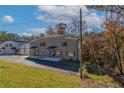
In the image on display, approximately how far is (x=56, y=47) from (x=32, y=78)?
1483 millimetres

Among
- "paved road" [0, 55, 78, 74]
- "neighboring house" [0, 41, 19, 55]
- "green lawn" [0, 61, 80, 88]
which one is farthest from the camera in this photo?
"paved road" [0, 55, 78, 74]

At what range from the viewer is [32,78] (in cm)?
1066

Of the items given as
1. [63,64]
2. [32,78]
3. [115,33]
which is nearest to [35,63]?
[63,64]

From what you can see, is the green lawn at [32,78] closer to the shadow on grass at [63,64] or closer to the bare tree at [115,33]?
the shadow on grass at [63,64]

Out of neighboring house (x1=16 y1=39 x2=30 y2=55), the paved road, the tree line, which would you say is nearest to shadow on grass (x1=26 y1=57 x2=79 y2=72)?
the paved road

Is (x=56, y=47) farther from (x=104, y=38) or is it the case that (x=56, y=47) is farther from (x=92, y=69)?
(x=104, y=38)

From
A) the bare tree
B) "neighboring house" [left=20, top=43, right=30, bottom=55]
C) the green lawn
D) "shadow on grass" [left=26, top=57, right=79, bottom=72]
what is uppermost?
the bare tree

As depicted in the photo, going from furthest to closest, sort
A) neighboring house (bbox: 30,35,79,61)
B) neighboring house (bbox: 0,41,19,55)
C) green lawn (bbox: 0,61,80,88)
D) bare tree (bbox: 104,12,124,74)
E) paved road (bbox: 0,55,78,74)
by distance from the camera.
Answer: bare tree (bbox: 104,12,124,74)
paved road (bbox: 0,55,78,74)
neighboring house (bbox: 0,41,19,55)
neighboring house (bbox: 30,35,79,61)
green lawn (bbox: 0,61,80,88)

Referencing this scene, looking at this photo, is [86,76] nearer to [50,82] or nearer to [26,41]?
[50,82]

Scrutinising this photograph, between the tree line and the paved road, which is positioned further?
the paved road

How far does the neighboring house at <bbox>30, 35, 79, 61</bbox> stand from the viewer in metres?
11.4

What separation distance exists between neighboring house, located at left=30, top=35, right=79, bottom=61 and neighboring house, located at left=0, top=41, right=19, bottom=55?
0.76 meters

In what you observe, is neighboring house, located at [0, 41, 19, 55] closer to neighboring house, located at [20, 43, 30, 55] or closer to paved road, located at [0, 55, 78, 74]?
paved road, located at [0, 55, 78, 74]

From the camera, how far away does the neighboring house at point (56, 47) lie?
11.4 metres
